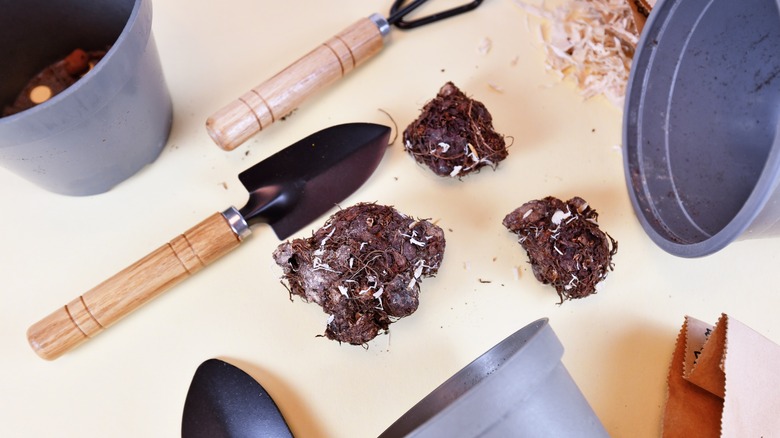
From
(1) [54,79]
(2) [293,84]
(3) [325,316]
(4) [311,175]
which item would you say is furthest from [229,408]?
(1) [54,79]

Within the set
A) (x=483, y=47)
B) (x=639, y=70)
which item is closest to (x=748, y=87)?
(x=639, y=70)

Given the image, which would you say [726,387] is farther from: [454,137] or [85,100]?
[85,100]

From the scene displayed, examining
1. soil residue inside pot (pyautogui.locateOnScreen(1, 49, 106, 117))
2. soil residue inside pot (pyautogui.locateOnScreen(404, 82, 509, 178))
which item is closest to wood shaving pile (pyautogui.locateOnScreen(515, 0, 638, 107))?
soil residue inside pot (pyautogui.locateOnScreen(404, 82, 509, 178))

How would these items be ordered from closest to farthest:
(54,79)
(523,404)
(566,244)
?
(523,404), (566,244), (54,79)

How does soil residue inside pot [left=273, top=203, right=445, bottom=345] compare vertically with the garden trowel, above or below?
below

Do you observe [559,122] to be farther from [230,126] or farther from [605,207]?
[230,126]

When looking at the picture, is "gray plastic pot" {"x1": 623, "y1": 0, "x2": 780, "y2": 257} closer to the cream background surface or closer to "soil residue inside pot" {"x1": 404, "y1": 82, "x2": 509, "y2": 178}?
the cream background surface
